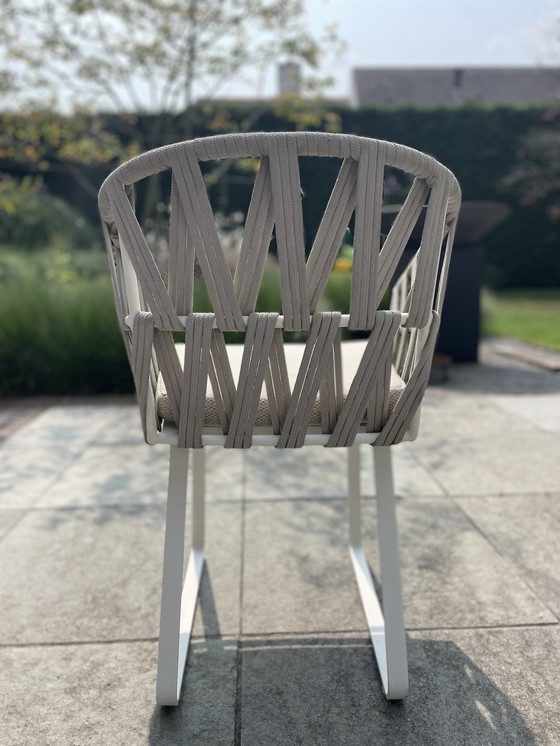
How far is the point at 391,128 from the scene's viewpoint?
12.0 meters

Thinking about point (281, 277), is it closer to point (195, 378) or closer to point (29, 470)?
point (195, 378)

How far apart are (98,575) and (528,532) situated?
1.33 meters

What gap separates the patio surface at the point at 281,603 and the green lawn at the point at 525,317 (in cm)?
379

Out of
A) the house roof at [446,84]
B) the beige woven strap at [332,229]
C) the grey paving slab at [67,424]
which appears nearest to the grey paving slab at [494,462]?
the beige woven strap at [332,229]

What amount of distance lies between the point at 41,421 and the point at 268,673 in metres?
2.62

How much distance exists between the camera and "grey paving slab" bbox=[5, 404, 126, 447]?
313cm

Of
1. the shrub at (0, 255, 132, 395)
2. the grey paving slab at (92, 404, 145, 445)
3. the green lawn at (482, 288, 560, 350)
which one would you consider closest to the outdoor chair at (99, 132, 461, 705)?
the grey paving slab at (92, 404, 145, 445)

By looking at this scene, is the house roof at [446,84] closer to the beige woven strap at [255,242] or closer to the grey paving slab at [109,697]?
the beige woven strap at [255,242]

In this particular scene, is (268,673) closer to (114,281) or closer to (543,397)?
(114,281)

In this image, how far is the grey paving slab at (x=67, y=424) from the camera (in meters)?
3.13

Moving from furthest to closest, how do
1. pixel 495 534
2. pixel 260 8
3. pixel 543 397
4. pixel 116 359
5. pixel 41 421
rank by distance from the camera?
pixel 260 8
pixel 116 359
pixel 543 397
pixel 41 421
pixel 495 534

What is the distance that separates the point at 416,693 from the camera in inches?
48.8

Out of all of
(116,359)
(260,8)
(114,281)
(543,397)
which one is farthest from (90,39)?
(114,281)

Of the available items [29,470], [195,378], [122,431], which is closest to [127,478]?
[29,470]
